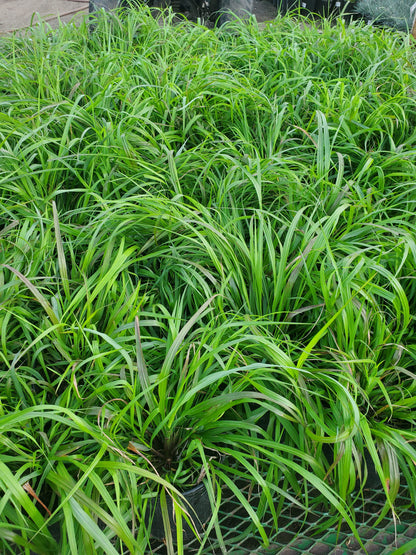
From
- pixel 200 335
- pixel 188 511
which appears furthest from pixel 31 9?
pixel 188 511

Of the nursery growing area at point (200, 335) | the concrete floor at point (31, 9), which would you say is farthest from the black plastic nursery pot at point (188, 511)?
the concrete floor at point (31, 9)

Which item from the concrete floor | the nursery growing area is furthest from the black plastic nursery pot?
the concrete floor

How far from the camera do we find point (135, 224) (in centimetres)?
124

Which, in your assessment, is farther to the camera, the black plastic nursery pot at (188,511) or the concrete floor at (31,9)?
the concrete floor at (31,9)

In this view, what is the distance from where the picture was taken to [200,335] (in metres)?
1.05

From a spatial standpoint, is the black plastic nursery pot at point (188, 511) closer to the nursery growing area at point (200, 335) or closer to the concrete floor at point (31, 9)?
the nursery growing area at point (200, 335)

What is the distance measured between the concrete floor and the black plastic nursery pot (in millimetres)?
5079

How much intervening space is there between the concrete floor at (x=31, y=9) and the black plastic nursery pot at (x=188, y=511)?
508 cm

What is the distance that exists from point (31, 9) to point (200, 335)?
5.71 meters

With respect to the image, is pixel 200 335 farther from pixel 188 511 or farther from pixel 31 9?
pixel 31 9

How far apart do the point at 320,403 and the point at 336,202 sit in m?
0.66

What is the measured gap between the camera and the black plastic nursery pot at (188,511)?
842 mm

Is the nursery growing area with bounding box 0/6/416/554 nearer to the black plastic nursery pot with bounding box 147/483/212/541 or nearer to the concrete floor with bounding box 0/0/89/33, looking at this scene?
the black plastic nursery pot with bounding box 147/483/212/541

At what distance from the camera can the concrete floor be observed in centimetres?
482
